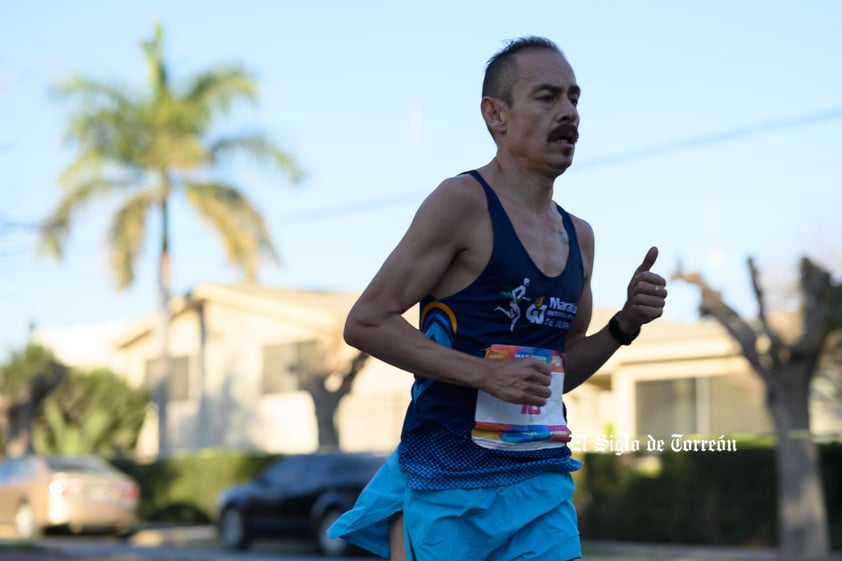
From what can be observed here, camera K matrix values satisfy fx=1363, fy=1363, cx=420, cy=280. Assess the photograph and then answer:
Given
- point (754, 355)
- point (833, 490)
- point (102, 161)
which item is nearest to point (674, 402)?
point (833, 490)

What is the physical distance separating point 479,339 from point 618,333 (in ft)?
2.15

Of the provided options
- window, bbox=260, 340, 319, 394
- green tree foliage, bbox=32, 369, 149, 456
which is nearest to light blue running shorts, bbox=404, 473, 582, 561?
window, bbox=260, 340, 319, 394

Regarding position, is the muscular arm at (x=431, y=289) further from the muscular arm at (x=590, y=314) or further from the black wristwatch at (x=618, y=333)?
the black wristwatch at (x=618, y=333)

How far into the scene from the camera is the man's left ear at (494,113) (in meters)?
3.50

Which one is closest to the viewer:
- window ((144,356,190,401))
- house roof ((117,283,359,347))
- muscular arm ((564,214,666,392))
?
muscular arm ((564,214,666,392))

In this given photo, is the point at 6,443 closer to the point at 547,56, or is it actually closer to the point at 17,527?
the point at 17,527

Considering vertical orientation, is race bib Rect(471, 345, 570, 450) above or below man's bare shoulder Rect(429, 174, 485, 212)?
below

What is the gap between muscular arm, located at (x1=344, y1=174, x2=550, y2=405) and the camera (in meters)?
3.23

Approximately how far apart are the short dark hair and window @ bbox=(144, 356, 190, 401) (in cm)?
3388

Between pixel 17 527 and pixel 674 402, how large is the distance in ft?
41.5

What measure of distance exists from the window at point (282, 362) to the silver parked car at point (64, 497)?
10764mm

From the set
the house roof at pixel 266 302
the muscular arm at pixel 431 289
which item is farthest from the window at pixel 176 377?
the muscular arm at pixel 431 289

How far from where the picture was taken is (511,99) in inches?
136

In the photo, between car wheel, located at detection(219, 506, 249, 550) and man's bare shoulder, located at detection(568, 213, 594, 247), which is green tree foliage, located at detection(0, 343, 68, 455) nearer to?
car wheel, located at detection(219, 506, 249, 550)
